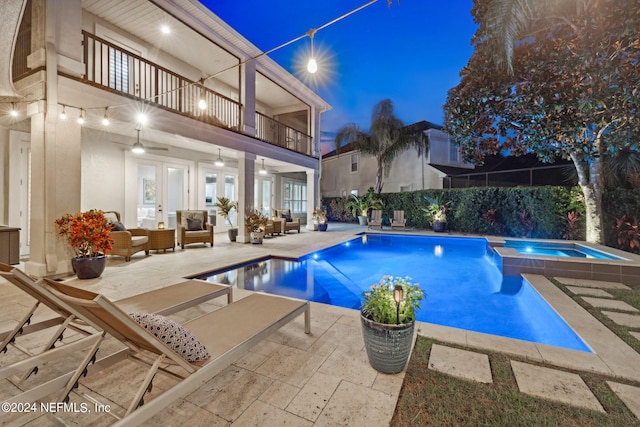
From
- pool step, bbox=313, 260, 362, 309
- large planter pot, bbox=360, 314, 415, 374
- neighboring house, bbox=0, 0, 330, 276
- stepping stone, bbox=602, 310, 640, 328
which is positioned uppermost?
neighboring house, bbox=0, 0, 330, 276

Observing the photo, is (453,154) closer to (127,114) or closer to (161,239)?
(161,239)

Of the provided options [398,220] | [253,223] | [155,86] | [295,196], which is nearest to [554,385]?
[253,223]

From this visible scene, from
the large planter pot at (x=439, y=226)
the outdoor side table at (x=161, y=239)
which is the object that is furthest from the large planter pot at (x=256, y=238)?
the large planter pot at (x=439, y=226)

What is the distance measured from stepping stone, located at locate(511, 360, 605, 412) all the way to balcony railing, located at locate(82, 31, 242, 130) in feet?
23.5

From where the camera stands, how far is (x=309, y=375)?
85.4 inches

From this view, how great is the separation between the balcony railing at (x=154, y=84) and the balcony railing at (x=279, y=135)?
67.8 inches

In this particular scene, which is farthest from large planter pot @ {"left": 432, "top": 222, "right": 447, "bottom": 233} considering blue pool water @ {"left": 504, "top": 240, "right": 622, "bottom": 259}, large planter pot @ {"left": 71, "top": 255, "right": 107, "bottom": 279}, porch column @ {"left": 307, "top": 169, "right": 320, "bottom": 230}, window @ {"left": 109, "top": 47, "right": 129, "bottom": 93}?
window @ {"left": 109, "top": 47, "right": 129, "bottom": 93}

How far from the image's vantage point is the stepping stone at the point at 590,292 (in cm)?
409

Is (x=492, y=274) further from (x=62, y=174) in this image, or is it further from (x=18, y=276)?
(x=62, y=174)

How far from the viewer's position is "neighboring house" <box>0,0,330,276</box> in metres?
4.79

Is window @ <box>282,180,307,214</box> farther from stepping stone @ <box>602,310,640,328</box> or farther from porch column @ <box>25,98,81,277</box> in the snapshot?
stepping stone @ <box>602,310,640,328</box>

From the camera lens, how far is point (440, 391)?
1969mm

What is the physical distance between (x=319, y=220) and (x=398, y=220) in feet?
12.3

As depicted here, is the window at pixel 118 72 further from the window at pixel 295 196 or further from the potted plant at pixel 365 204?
the potted plant at pixel 365 204
